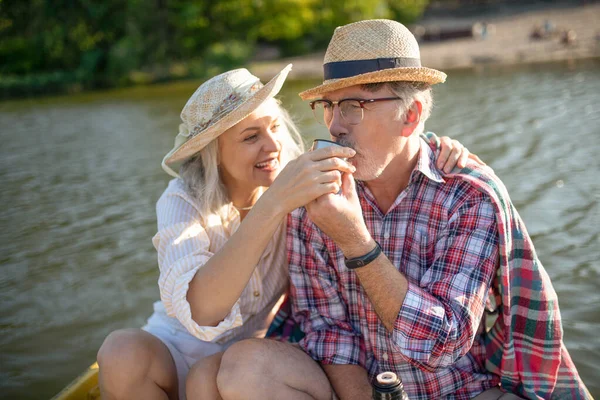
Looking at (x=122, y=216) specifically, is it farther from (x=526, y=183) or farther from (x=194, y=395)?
(x=194, y=395)

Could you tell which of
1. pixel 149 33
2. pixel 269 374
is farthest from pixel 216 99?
pixel 149 33

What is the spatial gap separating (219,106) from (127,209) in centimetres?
641

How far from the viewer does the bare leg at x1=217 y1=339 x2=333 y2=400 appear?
2447 mm

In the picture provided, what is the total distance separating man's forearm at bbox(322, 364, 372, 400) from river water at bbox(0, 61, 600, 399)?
6.51 feet

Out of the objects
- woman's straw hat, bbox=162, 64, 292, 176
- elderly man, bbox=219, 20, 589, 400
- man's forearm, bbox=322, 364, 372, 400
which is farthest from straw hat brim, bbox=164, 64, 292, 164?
man's forearm, bbox=322, 364, 372, 400

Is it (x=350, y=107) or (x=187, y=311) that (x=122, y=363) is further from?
(x=350, y=107)

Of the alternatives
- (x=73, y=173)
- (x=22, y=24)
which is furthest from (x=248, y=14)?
(x=73, y=173)

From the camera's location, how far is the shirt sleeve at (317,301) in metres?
2.73

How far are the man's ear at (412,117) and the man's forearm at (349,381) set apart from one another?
1.06 m

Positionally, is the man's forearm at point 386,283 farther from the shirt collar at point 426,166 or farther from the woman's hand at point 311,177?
the shirt collar at point 426,166

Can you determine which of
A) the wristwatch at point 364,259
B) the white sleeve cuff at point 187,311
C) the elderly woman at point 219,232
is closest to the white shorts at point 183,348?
the elderly woman at point 219,232

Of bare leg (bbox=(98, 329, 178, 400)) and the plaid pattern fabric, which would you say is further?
bare leg (bbox=(98, 329, 178, 400))

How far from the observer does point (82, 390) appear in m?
3.38

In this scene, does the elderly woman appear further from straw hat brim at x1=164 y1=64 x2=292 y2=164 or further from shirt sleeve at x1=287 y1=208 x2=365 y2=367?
shirt sleeve at x1=287 y1=208 x2=365 y2=367
